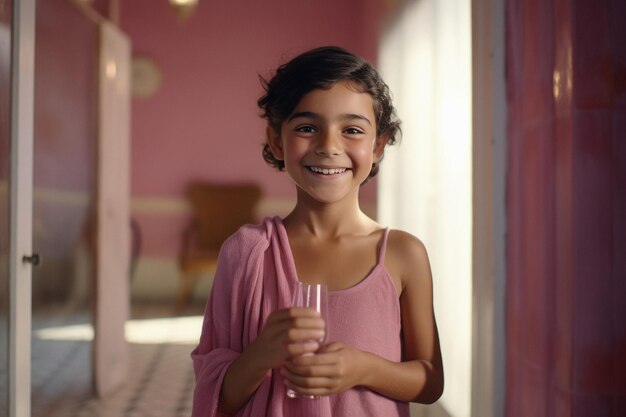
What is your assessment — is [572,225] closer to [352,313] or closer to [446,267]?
[352,313]

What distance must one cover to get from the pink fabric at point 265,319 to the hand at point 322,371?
67 mm

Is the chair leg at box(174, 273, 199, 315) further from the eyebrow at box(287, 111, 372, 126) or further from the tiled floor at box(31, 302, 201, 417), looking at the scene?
the eyebrow at box(287, 111, 372, 126)

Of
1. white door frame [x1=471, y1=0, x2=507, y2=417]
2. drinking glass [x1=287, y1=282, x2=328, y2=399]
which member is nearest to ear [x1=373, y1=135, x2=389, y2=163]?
drinking glass [x1=287, y1=282, x2=328, y2=399]

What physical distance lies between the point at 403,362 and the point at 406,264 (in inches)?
6.1

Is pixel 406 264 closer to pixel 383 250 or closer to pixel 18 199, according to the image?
pixel 383 250

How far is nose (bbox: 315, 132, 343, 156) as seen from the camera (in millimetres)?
954

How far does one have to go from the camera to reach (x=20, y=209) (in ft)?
8.15

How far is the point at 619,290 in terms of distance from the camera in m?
1.14

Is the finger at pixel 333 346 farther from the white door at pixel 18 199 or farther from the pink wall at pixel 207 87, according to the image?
the pink wall at pixel 207 87

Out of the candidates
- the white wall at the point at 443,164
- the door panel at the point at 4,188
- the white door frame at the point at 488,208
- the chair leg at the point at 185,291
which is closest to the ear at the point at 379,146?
the white door frame at the point at 488,208

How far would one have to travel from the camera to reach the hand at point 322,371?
0.86m

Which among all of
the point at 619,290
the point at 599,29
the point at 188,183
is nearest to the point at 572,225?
the point at 619,290

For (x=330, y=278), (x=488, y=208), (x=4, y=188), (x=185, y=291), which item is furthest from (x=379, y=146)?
(x=185, y=291)

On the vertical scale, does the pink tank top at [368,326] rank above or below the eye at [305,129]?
below
